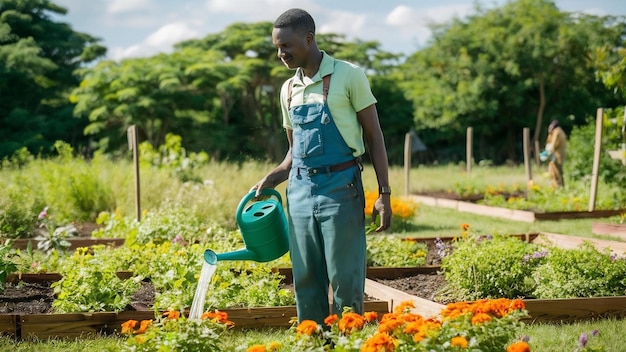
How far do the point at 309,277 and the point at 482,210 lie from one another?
8861 mm

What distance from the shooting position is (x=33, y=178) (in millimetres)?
11133

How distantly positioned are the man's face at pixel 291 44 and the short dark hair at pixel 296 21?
0.02 metres

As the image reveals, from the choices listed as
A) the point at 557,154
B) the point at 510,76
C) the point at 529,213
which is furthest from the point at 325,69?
the point at 510,76

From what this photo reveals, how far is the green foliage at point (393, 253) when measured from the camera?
6.79 m

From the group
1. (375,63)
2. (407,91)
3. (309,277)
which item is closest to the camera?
(309,277)

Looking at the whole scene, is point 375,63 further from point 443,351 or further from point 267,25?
point 443,351

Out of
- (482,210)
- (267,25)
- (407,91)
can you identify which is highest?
(267,25)

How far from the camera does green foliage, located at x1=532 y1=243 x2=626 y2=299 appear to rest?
17.2ft

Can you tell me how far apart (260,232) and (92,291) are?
1.64m

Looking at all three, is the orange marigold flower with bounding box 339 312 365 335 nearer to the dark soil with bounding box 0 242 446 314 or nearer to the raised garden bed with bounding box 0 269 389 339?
the raised garden bed with bounding box 0 269 389 339

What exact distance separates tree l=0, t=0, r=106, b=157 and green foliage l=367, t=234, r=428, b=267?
62.7 ft

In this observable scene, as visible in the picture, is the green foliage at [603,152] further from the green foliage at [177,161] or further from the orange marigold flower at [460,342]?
the orange marigold flower at [460,342]

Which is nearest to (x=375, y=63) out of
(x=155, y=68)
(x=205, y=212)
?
(x=155, y=68)

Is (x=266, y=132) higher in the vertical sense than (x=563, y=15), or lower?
lower
